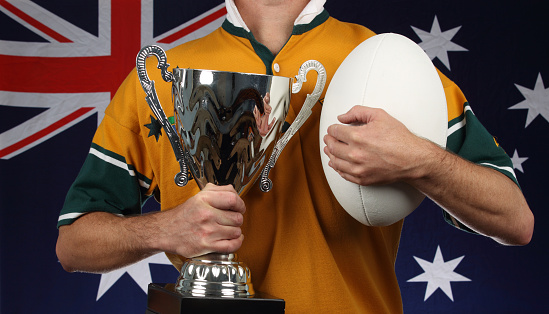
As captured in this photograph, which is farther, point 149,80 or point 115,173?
point 115,173

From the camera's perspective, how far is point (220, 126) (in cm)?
101

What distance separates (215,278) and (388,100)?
0.40 m

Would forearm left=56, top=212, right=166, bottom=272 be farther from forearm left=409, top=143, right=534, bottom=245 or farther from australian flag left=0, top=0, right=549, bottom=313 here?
australian flag left=0, top=0, right=549, bottom=313

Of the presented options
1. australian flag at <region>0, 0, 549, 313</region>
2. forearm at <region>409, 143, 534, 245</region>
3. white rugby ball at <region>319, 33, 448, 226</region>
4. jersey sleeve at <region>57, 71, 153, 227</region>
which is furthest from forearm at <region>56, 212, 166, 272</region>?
australian flag at <region>0, 0, 549, 313</region>

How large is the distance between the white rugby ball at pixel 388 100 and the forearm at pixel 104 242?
0.35 m

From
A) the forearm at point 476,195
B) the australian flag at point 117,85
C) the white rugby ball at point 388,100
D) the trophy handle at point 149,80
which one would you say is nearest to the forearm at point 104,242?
the trophy handle at point 149,80

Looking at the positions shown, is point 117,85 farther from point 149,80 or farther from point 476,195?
point 476,195

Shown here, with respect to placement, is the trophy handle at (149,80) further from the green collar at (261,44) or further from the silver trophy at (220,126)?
the green collar at (261,44)

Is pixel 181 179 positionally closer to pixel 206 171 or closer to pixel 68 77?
pixel 206 171

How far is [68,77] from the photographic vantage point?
2.37 meters

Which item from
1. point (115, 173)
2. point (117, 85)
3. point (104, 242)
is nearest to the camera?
point (104, 242)

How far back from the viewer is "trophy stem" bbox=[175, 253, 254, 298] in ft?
3.26

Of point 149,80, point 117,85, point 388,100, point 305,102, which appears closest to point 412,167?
point 388,100

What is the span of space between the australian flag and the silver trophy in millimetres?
1365
